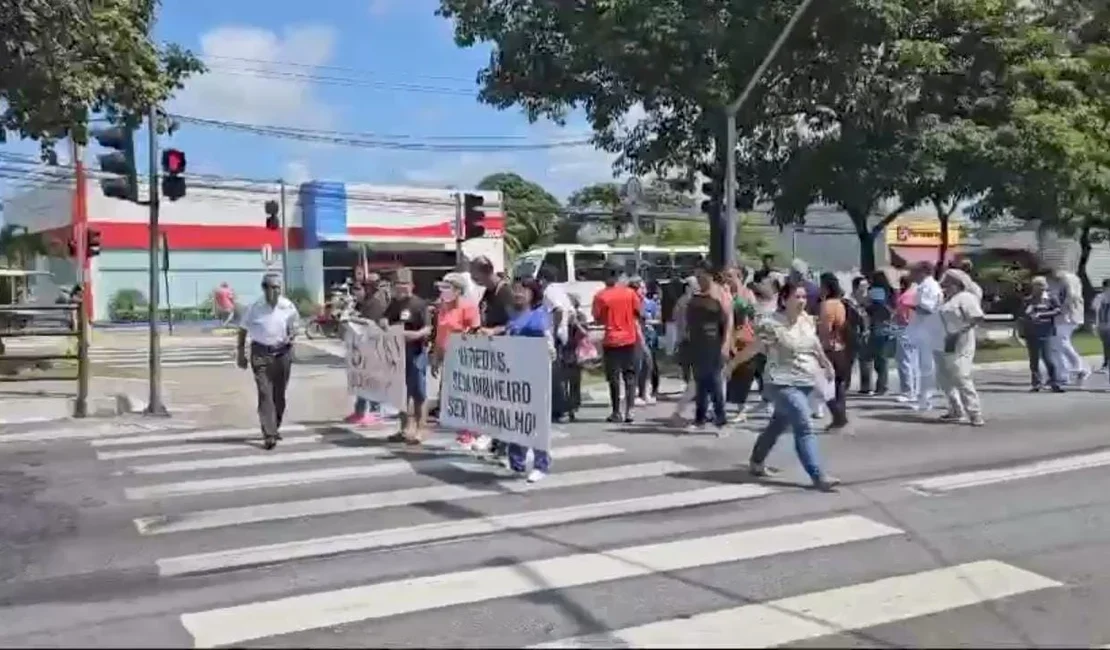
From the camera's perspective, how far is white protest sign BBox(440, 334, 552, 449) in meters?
10.1

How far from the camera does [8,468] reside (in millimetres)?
11695

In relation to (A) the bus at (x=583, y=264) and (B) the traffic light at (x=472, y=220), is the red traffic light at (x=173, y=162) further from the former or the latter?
(A) the bus at (x=583, y=264)

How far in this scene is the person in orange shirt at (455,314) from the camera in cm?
1170

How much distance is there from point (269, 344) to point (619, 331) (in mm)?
3625

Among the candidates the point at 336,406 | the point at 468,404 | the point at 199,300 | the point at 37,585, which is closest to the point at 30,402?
the point at 336,406

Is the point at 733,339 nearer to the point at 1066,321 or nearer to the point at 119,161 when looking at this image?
the point at 1066,321

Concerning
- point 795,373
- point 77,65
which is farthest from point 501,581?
point 77,65

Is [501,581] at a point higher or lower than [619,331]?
lower

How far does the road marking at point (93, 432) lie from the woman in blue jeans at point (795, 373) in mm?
7492

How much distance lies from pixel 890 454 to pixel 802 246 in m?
49.9

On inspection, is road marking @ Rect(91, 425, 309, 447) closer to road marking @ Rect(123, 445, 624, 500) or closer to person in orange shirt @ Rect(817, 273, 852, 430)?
road marking @ Rect(123, 445, 624, 500)

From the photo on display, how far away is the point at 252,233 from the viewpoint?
165 ft

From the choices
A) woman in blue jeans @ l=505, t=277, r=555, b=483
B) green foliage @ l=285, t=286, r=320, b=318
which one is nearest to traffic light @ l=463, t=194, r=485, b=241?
woman in blue jeans @ l=505, t=277, r=555, b=483

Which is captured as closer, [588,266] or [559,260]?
[559,260]
